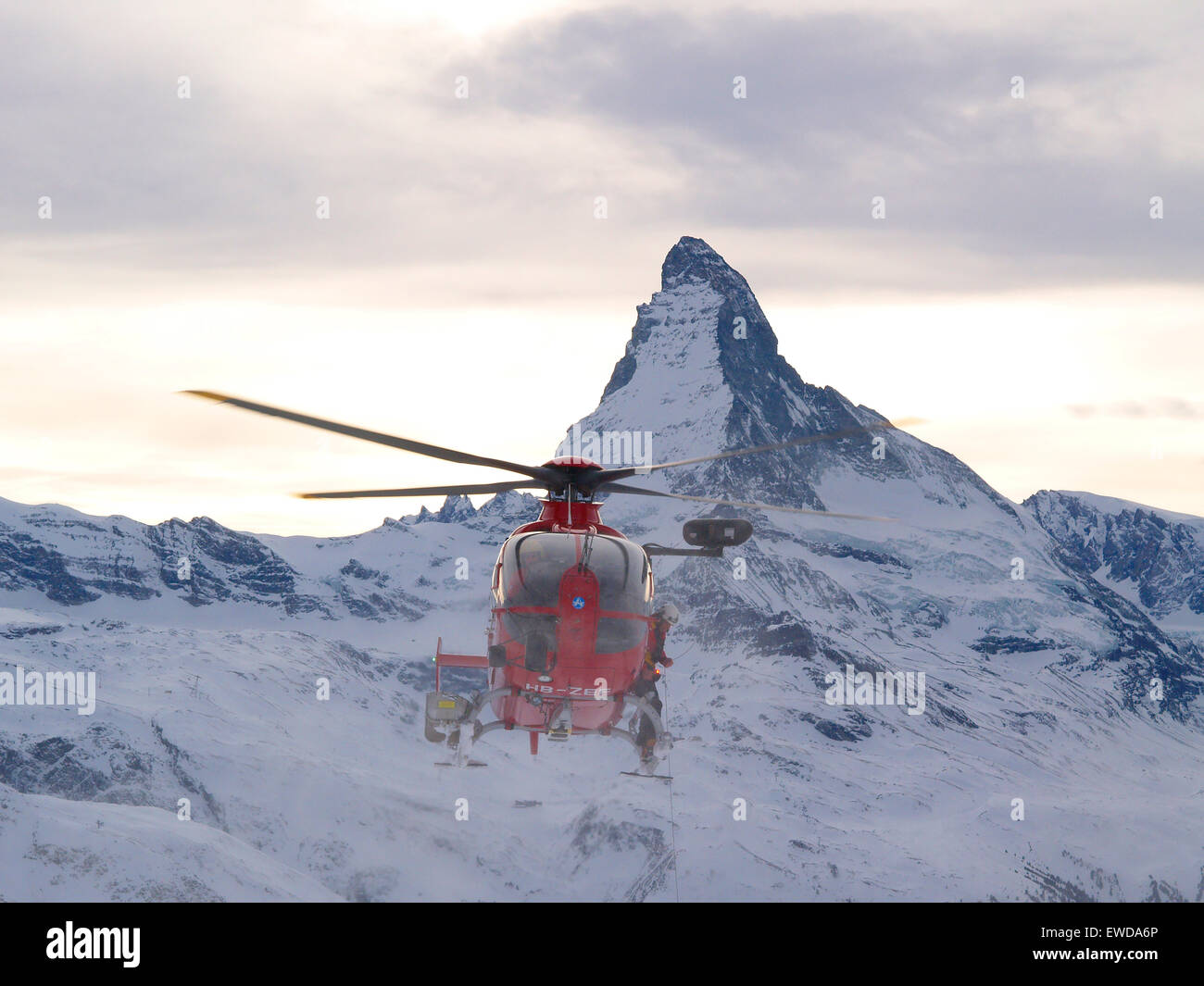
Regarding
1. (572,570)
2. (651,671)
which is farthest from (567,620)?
(651,671)

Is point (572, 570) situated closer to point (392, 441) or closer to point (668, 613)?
point (668, 613)

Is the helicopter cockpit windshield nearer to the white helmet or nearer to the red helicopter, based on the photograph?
the red helicopter

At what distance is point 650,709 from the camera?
113 ft

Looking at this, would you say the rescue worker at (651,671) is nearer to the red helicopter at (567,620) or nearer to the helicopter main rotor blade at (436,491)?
the red helicopter at (567,620)

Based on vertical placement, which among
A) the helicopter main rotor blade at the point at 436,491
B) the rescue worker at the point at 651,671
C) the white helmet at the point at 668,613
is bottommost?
the rescue worker at the point at 651,671

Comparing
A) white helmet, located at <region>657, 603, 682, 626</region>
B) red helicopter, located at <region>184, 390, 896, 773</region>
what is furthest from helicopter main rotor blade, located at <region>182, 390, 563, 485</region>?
white helmet, located at <region>657, 603, 682, 626</region>

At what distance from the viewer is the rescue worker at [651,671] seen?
33875 millimetres

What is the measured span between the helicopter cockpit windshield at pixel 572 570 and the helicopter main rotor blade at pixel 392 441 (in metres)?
1.97

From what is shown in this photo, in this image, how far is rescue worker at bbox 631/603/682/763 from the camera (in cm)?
3388

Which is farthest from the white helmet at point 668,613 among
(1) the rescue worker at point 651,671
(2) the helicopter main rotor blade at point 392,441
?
(2) the helicopter main rotor blade at point 392,441
